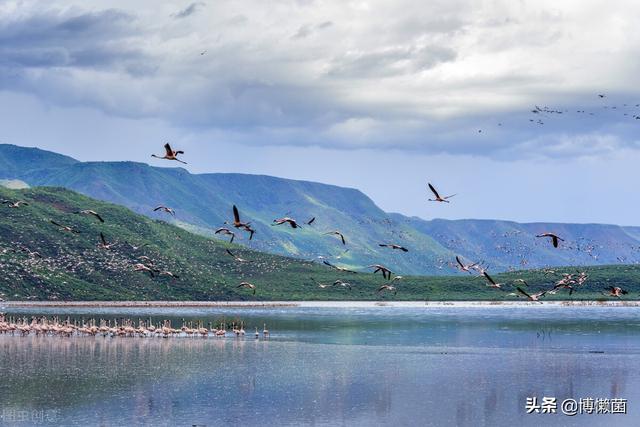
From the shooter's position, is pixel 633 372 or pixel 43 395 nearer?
pixel 43 395

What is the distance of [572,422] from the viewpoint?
70875 mm

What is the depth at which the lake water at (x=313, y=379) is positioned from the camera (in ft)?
236

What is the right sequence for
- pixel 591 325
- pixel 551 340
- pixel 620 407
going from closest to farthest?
1. pixel 620 407
2. pixel 551 340
3. pixel 591 325

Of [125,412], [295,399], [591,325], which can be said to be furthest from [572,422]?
[591,325]

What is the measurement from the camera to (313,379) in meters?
92.3

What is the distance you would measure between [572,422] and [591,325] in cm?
12188

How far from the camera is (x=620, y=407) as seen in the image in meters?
75.7

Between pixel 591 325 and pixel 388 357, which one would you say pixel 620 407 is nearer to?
pixel 388 357

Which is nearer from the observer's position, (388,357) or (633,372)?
(633,372)

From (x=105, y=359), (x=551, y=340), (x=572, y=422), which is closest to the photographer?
(x=572, y=422)

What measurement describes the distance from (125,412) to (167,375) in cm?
2215

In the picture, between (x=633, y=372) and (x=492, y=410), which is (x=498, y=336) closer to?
(x=633, y=372)

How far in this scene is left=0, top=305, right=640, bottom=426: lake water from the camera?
72000 mm

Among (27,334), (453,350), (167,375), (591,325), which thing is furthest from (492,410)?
(591,325)
